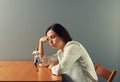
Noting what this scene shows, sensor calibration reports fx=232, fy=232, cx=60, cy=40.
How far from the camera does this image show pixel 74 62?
193 centimetres

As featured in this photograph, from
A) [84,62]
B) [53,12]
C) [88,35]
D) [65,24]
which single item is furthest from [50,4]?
[84,62]

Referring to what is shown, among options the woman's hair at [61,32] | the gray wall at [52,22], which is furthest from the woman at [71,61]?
the gray wall at [52,22]

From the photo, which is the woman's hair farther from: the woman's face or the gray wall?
the gray wall

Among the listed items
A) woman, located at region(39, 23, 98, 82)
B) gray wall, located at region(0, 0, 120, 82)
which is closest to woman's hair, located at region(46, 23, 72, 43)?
woman, located at region(39, 23, 98, 82)

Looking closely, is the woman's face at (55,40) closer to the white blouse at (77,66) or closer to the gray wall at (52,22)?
the white blouse at (77,66)

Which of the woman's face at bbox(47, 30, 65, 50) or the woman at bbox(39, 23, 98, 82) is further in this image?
the woman's face at bbox(47, 30, 65, 50)

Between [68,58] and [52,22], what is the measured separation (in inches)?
37.9

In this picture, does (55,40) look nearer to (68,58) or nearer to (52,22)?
(68,58)

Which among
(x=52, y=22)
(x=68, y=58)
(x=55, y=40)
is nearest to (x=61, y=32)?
(x=55, y=40)

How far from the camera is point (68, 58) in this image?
1858 mm

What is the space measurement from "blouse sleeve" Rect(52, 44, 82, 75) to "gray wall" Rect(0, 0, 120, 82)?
0.83m

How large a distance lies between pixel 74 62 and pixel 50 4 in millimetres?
1036

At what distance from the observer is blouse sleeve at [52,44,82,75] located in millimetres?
1834

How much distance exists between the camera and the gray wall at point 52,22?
8.94 ft
